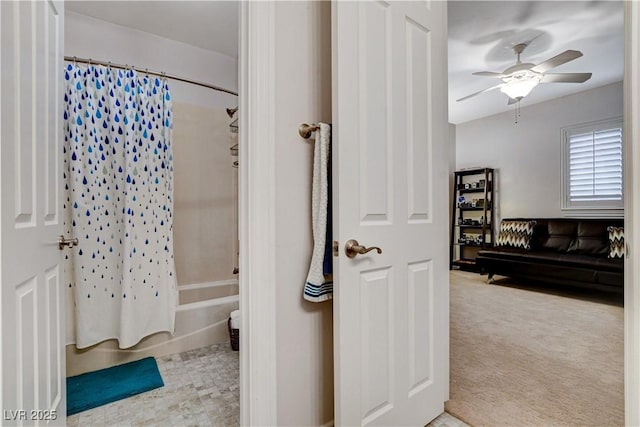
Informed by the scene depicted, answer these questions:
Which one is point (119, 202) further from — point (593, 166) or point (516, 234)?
point (593, 166)

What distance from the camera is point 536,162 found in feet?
15.8

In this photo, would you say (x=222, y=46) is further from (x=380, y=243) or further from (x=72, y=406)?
(x=72, y=406)

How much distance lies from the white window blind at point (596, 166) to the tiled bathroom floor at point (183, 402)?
4.95m

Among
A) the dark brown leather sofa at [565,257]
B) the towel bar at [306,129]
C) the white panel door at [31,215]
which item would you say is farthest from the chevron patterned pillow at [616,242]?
the white panel door at [31,215]

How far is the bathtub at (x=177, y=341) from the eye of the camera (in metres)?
2.02

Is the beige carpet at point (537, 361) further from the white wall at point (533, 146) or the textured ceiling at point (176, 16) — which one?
the textured ceiling at point (176, 16)

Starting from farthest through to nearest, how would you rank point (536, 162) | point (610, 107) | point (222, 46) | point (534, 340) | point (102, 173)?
point (536, 162) → point (610, 107) → point (222, 46) → point (534, 340) → point (102, 173)

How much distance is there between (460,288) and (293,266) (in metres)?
3.59

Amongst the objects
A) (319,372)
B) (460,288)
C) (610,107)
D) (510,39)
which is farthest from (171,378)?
(610,107)

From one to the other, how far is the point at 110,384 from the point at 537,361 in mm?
2687

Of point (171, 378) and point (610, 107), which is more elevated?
point (610, 107)

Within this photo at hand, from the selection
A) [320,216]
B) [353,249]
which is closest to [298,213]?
[320,216]

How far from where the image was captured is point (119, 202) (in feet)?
7.18

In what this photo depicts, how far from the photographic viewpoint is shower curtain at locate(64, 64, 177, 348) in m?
2.02
